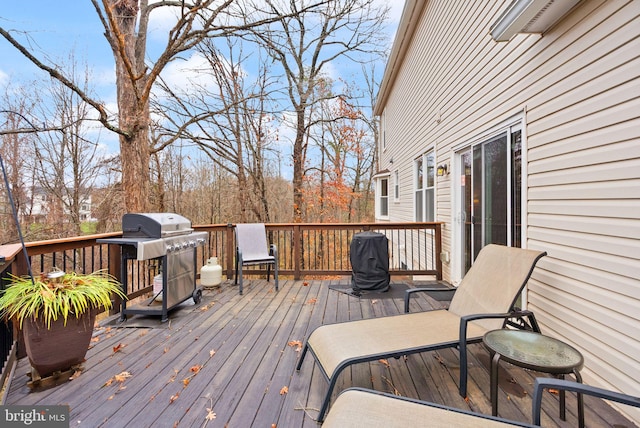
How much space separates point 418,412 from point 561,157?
87.6 inches

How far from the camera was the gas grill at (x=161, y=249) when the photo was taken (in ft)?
9.75

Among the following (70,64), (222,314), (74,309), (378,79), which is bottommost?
(222,314)

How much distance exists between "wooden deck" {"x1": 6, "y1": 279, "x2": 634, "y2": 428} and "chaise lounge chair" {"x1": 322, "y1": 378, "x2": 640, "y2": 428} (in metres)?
0.63

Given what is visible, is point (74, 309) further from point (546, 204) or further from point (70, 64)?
point (70, 64)

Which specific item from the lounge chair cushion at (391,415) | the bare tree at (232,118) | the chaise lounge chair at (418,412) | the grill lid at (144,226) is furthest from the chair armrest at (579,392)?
the bare tree at (232,118)

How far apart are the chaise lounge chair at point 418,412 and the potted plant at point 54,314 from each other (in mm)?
1851

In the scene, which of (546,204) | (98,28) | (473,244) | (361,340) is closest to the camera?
(361,340)

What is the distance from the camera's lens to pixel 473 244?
4023 mm

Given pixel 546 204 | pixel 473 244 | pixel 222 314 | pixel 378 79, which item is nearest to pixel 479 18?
pixel 546 204

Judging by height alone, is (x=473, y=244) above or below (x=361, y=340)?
above

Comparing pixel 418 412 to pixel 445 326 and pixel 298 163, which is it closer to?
pixel 445 326

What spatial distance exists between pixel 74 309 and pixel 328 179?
1286 centimetres

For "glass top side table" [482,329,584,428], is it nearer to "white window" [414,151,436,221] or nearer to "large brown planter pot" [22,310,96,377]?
"large brown planter pot" [22,310,96,377]

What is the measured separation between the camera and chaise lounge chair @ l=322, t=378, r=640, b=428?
43.4 inches
